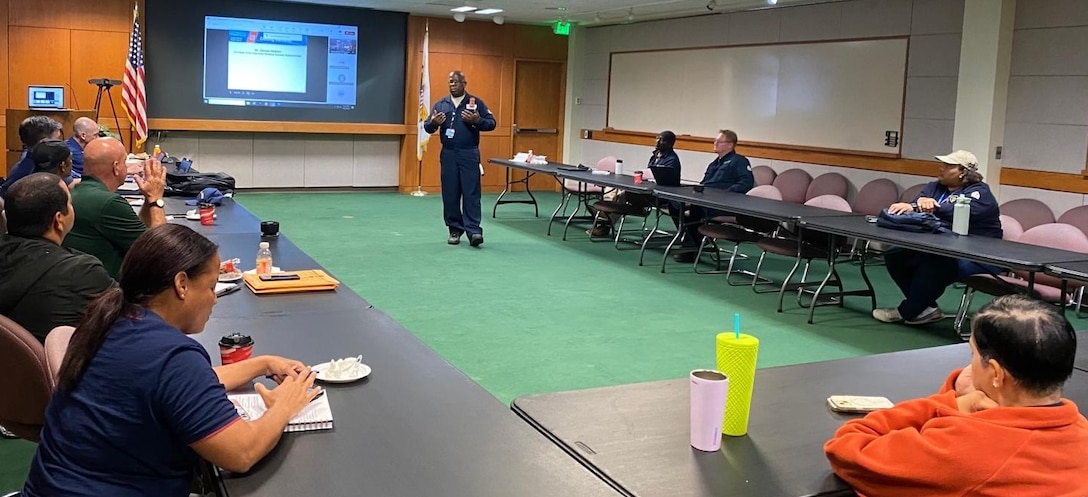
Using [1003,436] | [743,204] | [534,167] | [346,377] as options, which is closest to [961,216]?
[743,204]

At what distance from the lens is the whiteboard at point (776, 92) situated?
9094mm

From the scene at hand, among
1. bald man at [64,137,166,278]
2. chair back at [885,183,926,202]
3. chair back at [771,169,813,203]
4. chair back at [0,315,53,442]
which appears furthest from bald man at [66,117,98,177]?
chair back at [885,183,926,202]

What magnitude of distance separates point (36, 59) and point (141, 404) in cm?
1080

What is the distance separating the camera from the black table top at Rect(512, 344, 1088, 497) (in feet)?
5.81

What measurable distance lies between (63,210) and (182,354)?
5.27ft

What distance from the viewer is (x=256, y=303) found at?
3.23 meters

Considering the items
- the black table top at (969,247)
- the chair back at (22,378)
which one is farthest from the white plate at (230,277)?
the black table top at (969,247)

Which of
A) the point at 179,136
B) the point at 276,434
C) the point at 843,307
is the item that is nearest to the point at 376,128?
the point at 179,136

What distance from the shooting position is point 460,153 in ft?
28.3

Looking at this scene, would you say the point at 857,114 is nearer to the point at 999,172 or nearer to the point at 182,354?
the point at 999,172

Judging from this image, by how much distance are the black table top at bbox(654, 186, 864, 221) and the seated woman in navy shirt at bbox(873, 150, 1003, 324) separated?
636 millimetres

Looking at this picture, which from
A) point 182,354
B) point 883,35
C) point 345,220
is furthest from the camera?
point 345,220

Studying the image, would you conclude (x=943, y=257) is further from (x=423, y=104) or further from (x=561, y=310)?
(x=423, y=104)

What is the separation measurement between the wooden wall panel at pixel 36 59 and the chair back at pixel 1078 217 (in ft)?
34.8
